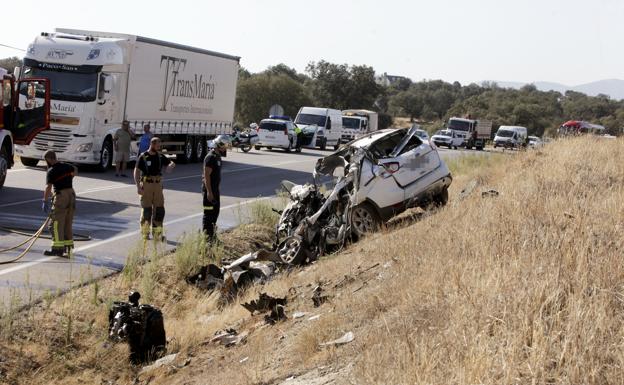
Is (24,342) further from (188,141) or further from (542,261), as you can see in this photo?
(188,141)

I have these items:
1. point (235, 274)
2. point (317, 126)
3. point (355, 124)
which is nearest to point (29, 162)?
point (235, 274)

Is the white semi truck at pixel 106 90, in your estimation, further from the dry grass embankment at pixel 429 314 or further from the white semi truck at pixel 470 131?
the white semi truck at pixel 470 131

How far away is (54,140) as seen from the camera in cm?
2434

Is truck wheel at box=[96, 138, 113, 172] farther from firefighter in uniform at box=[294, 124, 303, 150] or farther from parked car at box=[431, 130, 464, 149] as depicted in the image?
parked car at box=[431, 130, 464, 149]

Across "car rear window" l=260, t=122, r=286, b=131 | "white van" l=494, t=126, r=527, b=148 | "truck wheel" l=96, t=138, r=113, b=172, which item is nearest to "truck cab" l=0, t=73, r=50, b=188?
"truck wheel" l=96, t=138, r=113, b=172

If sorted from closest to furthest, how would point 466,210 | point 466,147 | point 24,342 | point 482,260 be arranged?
point 482,260 → point 24,342 → point 466,210 → point 466,147

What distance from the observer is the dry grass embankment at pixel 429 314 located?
4.93m

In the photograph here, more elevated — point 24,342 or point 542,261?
point 542,261

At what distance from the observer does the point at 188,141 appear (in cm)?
3111

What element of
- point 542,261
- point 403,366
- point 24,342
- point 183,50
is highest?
point 183,50

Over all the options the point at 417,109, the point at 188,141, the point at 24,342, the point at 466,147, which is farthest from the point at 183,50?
the point at 417,109

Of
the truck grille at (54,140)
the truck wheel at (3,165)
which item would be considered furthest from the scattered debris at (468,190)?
the truck grille at (54,140)

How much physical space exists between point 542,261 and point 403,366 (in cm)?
198

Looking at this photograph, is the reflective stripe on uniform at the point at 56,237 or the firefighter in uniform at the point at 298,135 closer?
the reflective stripe on uniform at the point at 56,237
